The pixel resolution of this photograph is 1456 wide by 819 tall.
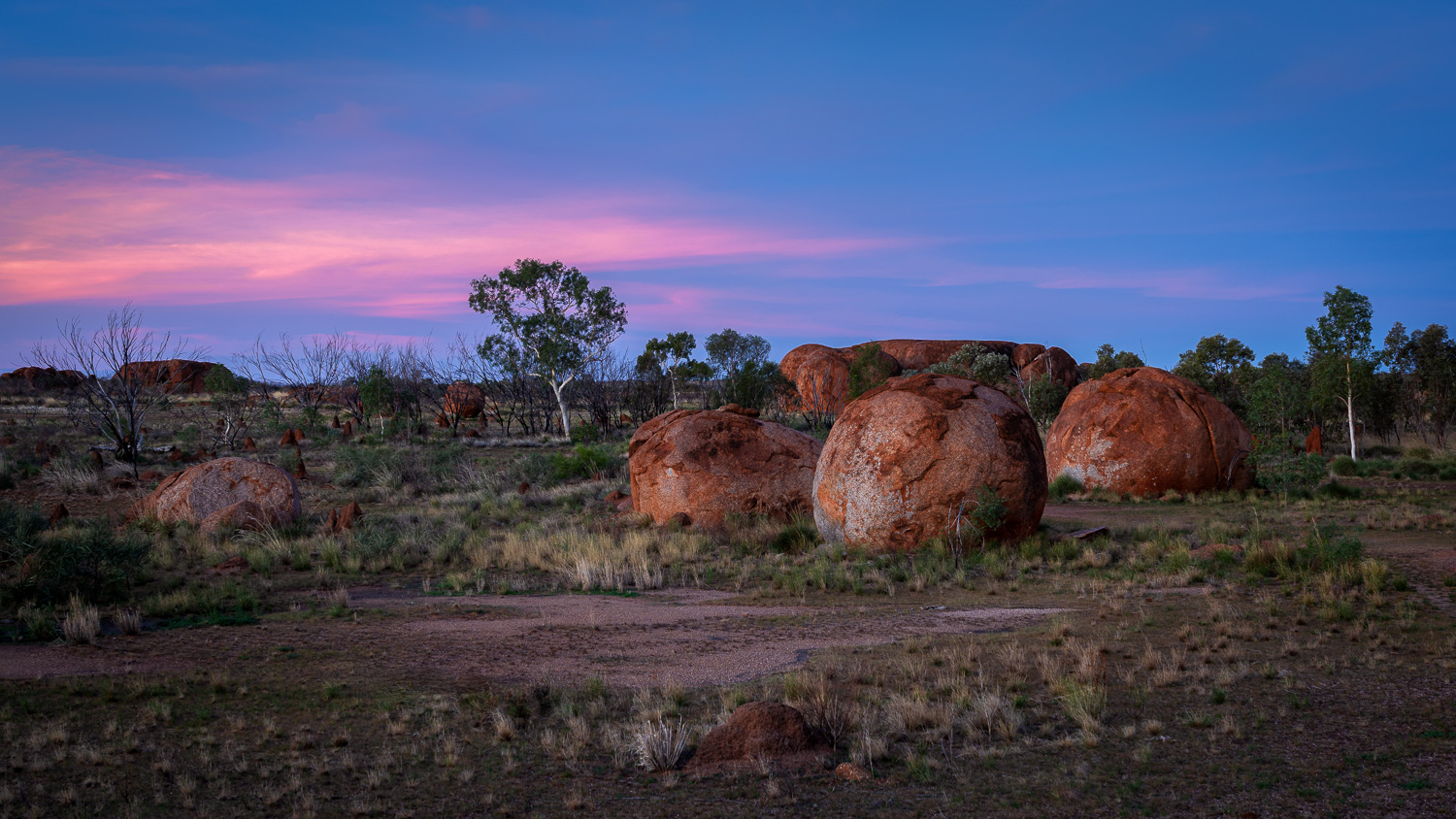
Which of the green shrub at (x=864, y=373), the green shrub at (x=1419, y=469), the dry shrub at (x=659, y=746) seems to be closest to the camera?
the dry shrub at (x=659, y=746)

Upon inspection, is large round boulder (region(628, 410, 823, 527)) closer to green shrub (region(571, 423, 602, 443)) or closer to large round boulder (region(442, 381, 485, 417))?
green shrub (region(571, 423, 602, 443))

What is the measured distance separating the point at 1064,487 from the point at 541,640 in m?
14.7

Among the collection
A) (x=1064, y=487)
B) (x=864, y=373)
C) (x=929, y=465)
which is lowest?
(x=1064, y=487)

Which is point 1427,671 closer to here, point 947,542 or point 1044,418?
point 947,542

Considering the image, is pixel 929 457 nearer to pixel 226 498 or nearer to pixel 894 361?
pixel 226 498

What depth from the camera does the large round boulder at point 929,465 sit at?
12.4 m

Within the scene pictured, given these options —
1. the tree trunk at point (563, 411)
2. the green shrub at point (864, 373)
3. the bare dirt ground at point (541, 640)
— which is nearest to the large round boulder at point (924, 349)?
the green shrub at point (864, 373)

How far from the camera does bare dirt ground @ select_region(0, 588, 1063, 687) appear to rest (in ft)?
25.1

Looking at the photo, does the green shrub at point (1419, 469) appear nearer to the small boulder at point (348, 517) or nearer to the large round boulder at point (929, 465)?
the large round boulder at point (929, 465)

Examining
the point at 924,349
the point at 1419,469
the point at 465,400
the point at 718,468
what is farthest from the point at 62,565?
the point at 924,349

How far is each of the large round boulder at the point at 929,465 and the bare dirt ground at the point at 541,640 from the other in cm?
270

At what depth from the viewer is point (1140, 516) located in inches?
640

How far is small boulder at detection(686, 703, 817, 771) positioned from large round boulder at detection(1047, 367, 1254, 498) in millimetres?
15624

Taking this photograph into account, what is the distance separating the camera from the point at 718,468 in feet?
53.3
